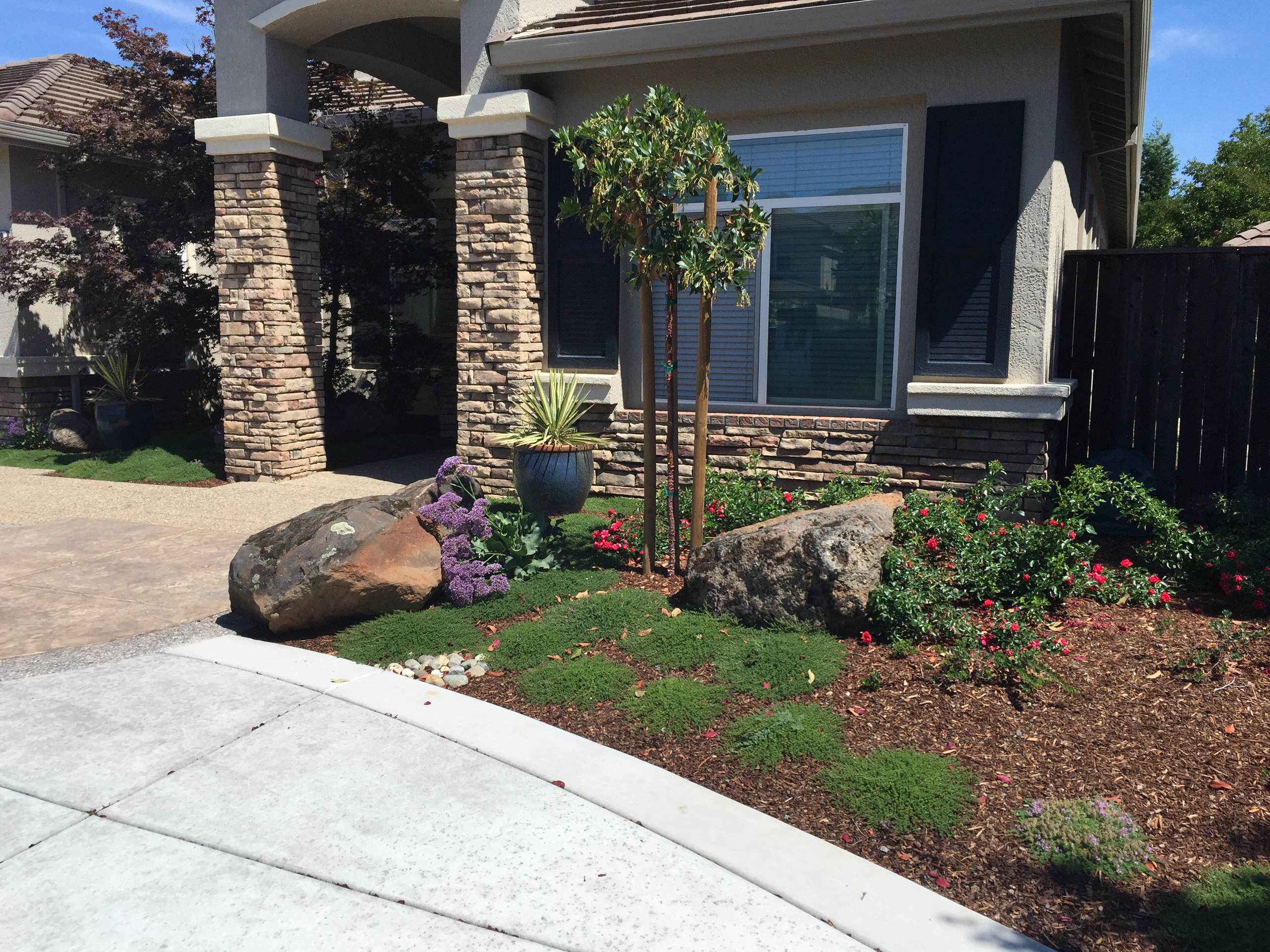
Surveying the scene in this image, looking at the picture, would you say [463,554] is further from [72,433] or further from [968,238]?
[72,433]

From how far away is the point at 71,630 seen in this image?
5641mm

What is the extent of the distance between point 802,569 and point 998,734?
1.35m

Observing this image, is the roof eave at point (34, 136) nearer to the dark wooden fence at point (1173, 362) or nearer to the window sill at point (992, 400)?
the window sill at point (992, 400)

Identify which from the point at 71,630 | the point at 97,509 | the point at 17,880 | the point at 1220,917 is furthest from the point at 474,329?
the point at 1220,917

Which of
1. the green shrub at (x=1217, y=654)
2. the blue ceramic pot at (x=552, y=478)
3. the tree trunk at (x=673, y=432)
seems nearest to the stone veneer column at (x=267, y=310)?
the blue ceramic pot at (x=552, y=478)

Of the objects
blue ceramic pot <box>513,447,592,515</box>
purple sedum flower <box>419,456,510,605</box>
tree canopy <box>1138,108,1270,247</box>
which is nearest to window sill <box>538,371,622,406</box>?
blue ceramic pot <box>513,447,592,515</box>

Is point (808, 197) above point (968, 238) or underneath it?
above

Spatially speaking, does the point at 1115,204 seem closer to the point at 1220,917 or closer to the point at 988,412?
the point at 988,412

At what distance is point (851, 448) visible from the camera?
7871 millimetres

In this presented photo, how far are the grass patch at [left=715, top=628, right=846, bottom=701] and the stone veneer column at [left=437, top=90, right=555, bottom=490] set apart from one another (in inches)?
164

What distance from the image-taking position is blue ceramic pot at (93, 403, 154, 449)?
11.8 metres

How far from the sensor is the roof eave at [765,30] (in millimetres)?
6711

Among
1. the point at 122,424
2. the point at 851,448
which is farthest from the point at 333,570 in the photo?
the point at 122,424

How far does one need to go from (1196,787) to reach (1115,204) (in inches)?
513
